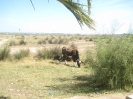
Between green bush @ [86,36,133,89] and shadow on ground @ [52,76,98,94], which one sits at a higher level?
green bush @ [86,36,133,89]

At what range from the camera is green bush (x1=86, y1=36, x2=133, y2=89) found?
8938 millimetres

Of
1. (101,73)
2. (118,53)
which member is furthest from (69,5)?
(101,73)

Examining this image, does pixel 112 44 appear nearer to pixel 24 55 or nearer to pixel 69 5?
pixel 69 5

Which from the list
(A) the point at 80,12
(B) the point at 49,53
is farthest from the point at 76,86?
(B) the point at 49,53

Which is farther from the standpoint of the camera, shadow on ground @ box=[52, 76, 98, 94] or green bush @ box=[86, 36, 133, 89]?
shadow on ground @ box=[52, 76, 98, 94]

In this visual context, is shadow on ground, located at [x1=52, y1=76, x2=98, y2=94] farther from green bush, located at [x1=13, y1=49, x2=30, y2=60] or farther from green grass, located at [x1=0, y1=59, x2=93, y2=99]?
green bush, located at [x1=13, y1=49, x2=30, y2=60]

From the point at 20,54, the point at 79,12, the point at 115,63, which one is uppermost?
the point at 79,12

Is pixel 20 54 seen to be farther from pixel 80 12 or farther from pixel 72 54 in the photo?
pixel 80 12

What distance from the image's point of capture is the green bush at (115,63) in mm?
8938

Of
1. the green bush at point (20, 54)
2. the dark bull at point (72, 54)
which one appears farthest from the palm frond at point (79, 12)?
the green bush at point (20, 54)

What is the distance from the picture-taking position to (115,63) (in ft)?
30.1

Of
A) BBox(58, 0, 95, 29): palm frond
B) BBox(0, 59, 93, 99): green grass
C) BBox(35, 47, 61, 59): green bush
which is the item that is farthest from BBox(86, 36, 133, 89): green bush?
BBox(35, 47, 61, 59): green bush

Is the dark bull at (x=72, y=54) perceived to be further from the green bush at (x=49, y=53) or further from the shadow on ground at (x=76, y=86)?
the shadow on ground at (x=76, y=86)

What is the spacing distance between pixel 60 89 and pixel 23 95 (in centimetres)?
186
